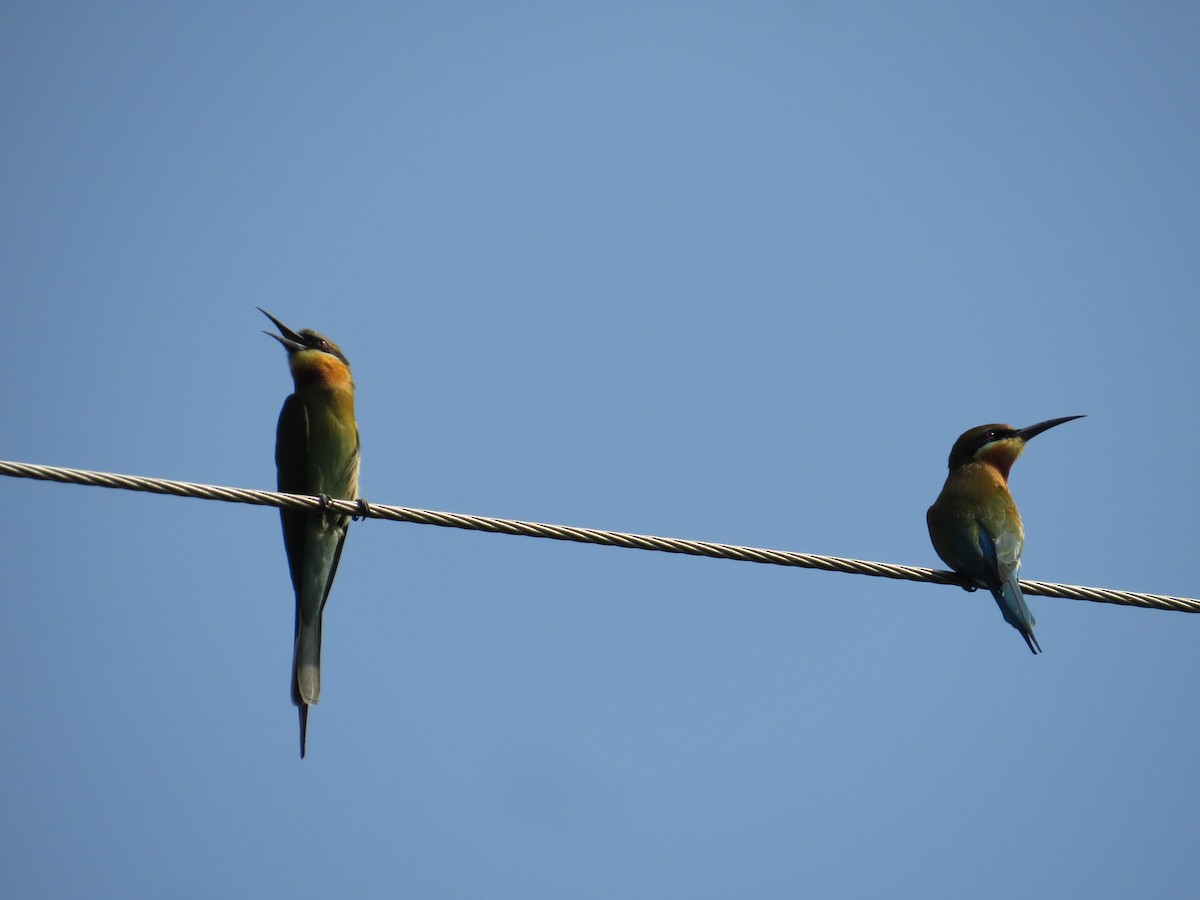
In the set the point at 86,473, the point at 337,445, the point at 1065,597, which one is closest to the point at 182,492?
the point at 86,473

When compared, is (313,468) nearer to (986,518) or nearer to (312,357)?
(312,357)

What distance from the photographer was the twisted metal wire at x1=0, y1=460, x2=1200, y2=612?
290 centimetres

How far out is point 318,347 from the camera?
5531mm

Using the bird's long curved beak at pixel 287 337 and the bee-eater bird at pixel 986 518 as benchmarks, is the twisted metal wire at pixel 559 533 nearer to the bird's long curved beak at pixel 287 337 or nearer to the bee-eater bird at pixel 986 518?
the bee-eater bird at pixel 986 518

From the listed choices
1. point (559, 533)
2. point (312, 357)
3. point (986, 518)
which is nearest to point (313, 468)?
point (312, 357)

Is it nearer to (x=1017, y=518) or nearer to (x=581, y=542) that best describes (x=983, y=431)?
(x=1017, y=518)

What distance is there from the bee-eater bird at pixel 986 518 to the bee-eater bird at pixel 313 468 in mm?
2473

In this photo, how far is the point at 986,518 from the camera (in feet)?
15.5

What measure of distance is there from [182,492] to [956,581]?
2.64 meters

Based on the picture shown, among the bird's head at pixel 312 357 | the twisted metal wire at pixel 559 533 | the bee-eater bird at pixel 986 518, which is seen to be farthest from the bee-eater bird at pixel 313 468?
the bee-eater bird at pixel 986 518

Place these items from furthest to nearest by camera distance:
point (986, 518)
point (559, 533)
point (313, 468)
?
point (313, 468), point (986, 518), point (559, 533)

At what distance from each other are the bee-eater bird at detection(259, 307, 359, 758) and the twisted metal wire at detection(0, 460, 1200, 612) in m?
1.07

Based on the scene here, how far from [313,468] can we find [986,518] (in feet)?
9.25

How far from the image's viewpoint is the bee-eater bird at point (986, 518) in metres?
4.38
